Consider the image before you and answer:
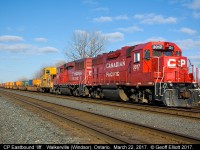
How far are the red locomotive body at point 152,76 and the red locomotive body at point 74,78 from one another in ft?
16.1

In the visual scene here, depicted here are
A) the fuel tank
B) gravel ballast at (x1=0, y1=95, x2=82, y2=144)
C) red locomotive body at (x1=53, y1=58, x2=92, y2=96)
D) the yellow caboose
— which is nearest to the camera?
gravel ballast at (x1=0, y1=95, x2=82, y2=144)

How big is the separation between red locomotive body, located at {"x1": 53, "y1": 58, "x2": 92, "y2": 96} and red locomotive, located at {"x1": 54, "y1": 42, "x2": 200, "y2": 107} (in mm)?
2433

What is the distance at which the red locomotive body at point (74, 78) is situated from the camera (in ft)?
85.8

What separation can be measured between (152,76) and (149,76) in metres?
0.29

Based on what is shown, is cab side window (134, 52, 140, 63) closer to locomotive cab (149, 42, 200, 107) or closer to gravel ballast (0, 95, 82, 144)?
locomotive cab (149, 42, 200, 107)

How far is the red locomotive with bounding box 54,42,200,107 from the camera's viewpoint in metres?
15.0

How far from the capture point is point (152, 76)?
52.5ft

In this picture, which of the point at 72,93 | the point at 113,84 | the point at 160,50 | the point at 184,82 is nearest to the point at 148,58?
the point at 160,50

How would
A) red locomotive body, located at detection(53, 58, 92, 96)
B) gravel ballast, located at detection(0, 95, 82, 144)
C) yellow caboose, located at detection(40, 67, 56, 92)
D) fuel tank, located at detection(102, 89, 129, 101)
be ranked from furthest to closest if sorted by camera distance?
yellow caboose, located at detection(40, 67, 56, 92) → red locomotive body, located at detection(53, 58, 92, 96) → fuel tank, located at detection(102, 89, 129, 101) → gravel ballast, located at detection(0, 95, 82, 144)
